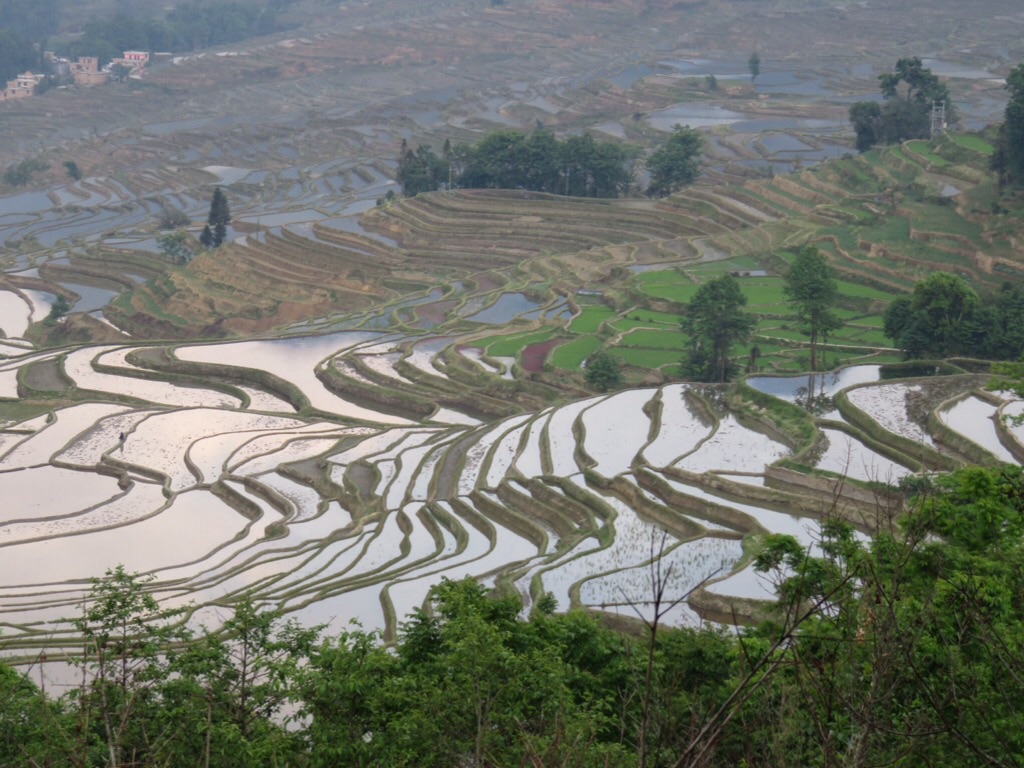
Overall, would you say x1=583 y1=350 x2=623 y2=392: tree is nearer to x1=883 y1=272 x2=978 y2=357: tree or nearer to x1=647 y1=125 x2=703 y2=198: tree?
x1=883 y1=272 x2=978 y2=357: tree

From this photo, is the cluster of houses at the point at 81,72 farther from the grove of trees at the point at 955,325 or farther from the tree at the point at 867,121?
the grove of trees at the point at 955,325

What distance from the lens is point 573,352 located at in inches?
1289

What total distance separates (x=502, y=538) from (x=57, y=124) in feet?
227

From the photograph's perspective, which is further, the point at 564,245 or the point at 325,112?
the point at 325,112

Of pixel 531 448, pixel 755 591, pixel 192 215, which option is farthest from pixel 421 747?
pixel 192 215

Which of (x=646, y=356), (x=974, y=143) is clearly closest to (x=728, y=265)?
(x=646, y=356)

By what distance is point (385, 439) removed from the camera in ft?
91.4

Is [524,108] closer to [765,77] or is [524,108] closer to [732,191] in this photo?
[765,77]

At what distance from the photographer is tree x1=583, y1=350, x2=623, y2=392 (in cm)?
2995

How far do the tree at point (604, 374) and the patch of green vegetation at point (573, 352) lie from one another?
108cm

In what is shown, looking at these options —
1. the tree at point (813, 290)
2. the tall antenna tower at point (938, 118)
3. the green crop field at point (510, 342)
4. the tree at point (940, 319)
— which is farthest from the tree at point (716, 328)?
the tall antenna tower at point (938, 118)

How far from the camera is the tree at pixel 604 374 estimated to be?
2995 centimetres

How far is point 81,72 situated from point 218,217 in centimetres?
4935

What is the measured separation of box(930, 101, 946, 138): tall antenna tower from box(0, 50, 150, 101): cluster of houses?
59.9 meters
